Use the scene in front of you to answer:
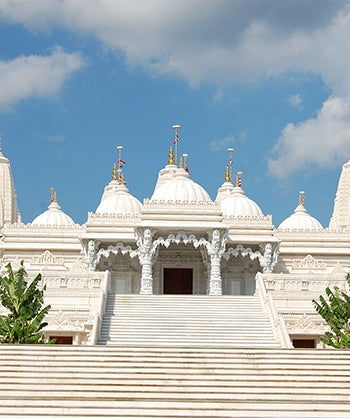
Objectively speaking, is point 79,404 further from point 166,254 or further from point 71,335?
point 166,254

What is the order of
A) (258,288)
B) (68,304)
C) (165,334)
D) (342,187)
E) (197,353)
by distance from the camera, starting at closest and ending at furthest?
1. (197,353)
2. (165,334)
3. (68,304)
4. (258,288)
5. (342,187)

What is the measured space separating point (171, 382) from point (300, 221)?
27.9 meters

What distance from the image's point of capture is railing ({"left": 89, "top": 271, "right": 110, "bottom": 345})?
2467cm

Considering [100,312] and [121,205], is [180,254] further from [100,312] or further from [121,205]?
[100,312]

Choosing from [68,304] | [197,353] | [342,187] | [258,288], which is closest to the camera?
[197,353]

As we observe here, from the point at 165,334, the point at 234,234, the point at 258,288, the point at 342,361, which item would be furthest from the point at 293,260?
the point at 342,361

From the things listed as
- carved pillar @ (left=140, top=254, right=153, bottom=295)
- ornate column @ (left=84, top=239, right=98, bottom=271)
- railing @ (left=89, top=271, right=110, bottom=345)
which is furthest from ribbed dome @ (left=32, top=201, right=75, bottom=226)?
railing @ (left=89, top=271, right=110, bottom=345)


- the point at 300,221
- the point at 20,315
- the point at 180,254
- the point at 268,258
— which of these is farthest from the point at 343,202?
the point at 20,315

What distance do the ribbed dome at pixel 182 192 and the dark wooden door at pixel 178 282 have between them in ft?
12.8

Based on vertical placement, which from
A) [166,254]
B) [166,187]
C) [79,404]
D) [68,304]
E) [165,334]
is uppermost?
[166,187]

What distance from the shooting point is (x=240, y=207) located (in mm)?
42156

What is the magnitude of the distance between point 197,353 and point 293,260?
70.0ft

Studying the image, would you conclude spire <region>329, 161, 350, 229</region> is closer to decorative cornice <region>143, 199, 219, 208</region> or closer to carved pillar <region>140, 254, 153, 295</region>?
decorative cornice <region>143, 199, 219, 208</region>

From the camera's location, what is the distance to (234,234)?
3766 cm
